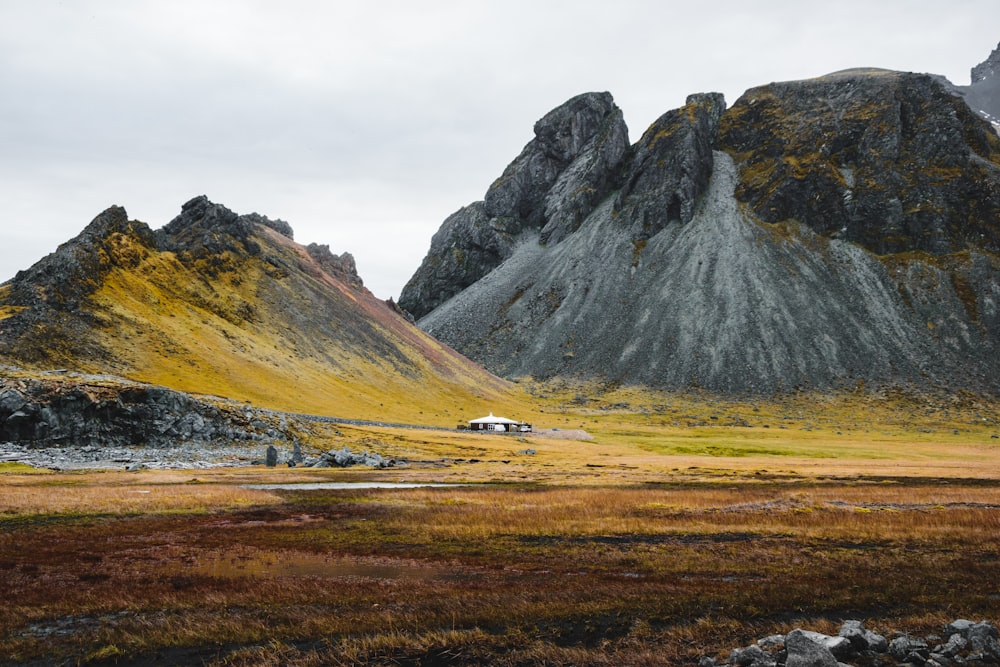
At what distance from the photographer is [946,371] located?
150 m

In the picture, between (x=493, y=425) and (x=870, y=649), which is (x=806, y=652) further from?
(x=493, y=425)

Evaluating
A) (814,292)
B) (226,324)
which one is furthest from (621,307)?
(226,324)

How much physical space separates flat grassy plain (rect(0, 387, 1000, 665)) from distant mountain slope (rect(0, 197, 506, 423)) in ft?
136

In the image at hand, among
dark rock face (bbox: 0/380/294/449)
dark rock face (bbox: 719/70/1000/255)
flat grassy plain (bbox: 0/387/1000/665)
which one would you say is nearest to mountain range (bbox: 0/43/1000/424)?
dark rock face (bbox: 719/70/1000/255)

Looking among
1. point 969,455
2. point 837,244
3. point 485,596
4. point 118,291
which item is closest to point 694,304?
point 837,244

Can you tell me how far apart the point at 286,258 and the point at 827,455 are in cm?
12236

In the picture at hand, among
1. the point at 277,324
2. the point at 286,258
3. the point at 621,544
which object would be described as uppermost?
the point at 286,258

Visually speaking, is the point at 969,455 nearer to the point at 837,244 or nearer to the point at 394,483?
the point at 394,483

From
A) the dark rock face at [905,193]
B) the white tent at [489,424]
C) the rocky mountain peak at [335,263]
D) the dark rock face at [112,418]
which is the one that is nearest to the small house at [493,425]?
the white tent at [489,424]

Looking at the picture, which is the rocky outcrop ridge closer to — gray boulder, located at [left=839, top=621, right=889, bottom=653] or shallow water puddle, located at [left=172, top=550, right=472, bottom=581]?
gray boulder, located at [left=839, top=621, right=889, bottom=653]

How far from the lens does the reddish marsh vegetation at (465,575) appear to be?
45.6 ft

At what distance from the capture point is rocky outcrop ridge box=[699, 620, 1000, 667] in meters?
11.5

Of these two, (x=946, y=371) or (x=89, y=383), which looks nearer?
(x=89, y=383)

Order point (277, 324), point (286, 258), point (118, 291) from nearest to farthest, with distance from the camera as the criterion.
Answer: point (118, 291) → point (277, 324) → point (286, 258)
